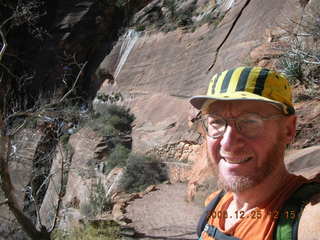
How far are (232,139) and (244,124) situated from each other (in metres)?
0.07

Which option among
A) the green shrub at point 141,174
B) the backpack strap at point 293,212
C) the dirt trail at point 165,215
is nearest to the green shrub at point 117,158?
the green shrub at point 141,174

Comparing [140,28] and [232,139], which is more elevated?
[232,139]

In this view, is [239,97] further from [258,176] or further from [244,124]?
[258,176]

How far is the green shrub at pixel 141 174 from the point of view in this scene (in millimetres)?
12408

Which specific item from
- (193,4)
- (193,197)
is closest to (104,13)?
(193,4)

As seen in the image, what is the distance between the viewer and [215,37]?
14742mm

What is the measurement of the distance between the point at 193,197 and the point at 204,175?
2.53 feet

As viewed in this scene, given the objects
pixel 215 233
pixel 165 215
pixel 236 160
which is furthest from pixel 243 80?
pixel 165 215

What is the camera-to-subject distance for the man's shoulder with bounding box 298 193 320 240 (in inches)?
40.9

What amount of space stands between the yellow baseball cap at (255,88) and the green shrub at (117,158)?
12.7 meters

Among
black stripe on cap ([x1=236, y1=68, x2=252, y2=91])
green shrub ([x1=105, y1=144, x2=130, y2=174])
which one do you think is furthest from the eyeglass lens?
green shrub ([x1=105, y1=144, x2=130, y2=174])

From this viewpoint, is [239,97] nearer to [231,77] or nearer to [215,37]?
[231,77]

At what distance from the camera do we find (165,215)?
8.64 meters

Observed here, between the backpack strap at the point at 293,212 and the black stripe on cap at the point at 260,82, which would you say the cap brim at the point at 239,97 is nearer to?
the black stripe on cap at the point at 260,82
